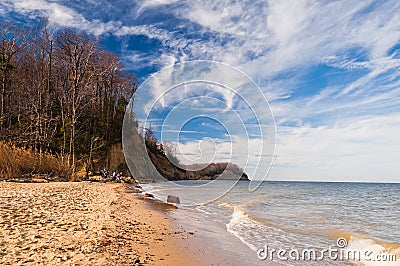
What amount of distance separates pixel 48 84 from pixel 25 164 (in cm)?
1153

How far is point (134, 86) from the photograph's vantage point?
39.2 metres

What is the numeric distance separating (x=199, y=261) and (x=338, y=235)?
665 centimetres

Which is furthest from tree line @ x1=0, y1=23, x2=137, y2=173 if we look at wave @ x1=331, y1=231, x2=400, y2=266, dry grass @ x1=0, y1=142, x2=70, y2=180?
wave @ x1=331, y1=231, x2=400, y2=266

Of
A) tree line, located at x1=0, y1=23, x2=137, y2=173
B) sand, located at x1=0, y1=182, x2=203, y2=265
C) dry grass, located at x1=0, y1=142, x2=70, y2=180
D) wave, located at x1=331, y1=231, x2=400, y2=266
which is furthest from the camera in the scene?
tree line, located at x1=0, y1=23, x2=137, y2=173

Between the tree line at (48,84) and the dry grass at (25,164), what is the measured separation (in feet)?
4.89

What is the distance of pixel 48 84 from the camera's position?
26.8 meters

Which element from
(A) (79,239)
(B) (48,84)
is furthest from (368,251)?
(B) (48,84)

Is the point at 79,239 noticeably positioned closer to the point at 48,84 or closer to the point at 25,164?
the point at 25,164

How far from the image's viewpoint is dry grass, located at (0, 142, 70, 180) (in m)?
15.7

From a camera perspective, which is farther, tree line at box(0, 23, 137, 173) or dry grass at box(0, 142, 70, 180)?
tree line at box(0, 23, 137, 173)

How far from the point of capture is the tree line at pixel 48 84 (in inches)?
921

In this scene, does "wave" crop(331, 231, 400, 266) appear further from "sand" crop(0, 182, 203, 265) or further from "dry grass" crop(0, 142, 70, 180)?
"dry grass" crop(0, 142, 70, 180)

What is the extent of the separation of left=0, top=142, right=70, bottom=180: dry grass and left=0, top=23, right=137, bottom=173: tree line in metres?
1.49

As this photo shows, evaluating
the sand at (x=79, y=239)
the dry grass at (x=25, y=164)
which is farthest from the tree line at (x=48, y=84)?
the sand at (x=79, y=239)
